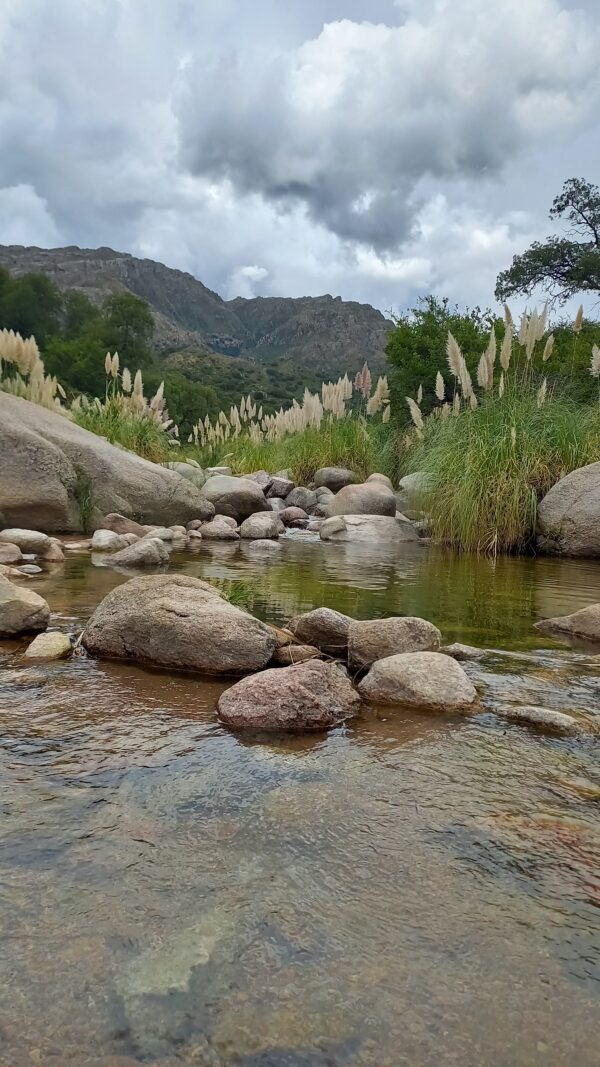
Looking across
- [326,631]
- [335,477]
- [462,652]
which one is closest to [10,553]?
[326,631]

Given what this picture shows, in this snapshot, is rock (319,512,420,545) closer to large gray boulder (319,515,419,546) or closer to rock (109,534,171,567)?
large gray boulder (319,515,419,546)

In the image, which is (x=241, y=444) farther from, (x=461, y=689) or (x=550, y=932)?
(x=550, y=932)

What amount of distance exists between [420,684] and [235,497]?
780 cm

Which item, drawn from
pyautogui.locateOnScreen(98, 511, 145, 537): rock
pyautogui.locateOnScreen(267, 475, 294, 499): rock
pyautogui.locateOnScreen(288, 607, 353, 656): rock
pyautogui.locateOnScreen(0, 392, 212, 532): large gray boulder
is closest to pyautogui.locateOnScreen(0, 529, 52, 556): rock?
pyautogui.locateOnScreen(0, 392, 212, 532): large gray boulder

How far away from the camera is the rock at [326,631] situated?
3047 mm

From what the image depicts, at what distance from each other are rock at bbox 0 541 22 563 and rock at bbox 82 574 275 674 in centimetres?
286

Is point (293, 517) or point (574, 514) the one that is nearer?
point (574, 514)

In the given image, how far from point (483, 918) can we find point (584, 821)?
0.50 metres

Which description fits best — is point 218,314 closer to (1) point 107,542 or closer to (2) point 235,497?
(2) point 235,497

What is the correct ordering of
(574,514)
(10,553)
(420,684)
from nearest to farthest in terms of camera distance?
(420,684) → (10,553) → (574,514)

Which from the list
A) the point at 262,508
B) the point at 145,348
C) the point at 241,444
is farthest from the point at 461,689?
the point at 145,348

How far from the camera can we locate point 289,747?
199 cm

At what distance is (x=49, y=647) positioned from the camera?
110 inches

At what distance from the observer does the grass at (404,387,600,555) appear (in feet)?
24.0
